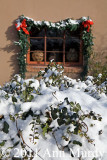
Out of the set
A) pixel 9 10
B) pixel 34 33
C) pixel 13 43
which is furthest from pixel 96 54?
pixel 9 10

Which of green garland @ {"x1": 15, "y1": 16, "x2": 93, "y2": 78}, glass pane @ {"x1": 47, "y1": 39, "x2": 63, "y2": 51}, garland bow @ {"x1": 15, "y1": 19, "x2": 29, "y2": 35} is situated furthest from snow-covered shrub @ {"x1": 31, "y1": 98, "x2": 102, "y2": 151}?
glass pane @ {"x1": 47, "y1": 39, "x2": 63, "y2": 51}

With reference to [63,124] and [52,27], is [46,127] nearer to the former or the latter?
[63,124]

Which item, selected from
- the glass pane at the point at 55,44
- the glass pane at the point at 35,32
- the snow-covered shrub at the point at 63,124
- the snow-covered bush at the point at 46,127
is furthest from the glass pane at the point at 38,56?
the snow-covered shrub at the point at 63,124

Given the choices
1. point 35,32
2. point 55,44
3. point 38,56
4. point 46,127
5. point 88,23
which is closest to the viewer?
point 46,127

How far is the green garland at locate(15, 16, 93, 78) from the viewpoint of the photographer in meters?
5.09

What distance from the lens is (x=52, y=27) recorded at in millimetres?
5172

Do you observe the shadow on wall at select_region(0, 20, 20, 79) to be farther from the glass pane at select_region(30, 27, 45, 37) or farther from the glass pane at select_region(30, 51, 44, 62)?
the glass pane at select_region(30, 27, 45, 37)

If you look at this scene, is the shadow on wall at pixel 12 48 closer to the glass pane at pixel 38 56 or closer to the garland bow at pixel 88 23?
the glass pane at pixel 38 56

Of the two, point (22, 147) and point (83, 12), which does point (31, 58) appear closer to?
point (83, 12)

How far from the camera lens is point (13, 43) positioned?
5.28 m

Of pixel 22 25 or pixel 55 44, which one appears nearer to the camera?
pixel 22 25

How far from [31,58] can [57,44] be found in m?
2.06

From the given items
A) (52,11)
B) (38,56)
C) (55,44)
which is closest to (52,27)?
(52,11)

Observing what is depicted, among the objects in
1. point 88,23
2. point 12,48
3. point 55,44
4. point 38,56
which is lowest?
point 38,56
